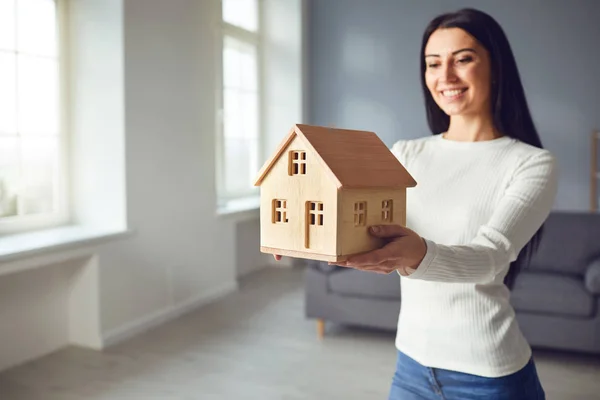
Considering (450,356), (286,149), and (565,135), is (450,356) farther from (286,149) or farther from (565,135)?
(565,135)

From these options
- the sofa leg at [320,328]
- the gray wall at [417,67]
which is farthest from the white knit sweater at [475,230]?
the gray wall at [417,67]

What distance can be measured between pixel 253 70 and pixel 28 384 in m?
3.63

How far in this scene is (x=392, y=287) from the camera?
3357mm

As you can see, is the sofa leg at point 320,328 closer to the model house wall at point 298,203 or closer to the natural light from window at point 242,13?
the model house wall at point 298,203

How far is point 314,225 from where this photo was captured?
36.9 inches

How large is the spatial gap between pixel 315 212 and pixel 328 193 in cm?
4

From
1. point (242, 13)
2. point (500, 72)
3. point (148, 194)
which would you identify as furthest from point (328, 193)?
point (242, 13)

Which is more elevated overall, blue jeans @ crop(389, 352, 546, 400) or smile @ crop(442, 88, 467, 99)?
smile @ crop(442, 88, 467, 99)

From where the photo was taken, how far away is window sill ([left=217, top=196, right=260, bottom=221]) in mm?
4586

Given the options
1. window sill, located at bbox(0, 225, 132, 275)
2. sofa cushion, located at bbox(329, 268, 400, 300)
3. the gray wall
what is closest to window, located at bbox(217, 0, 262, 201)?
the gray wall

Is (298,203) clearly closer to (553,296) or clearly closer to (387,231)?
(387,231)

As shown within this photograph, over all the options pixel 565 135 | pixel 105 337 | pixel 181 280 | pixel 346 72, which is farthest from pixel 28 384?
pixel 565 135

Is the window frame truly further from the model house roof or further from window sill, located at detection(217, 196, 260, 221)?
the model house roof

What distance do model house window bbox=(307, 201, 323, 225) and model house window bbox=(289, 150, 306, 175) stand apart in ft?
0.17
